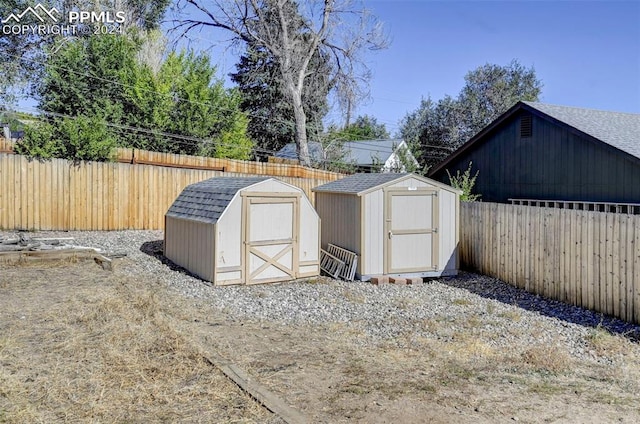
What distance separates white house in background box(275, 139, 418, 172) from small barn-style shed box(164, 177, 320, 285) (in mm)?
12202

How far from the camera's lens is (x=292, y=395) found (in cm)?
403

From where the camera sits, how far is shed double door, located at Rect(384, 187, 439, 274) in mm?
10477

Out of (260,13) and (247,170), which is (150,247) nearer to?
(247,170)

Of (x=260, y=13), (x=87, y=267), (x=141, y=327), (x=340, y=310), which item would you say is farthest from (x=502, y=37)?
(x=141, y=327)

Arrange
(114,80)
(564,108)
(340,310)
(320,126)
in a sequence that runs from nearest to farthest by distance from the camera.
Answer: (340,310)
(564,108)
(114,80)
(320,126)

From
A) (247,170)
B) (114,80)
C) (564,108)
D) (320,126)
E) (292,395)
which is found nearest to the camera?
(292,395)

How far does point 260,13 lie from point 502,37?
10.2 meters

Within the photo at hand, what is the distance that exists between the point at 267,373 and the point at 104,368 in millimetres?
1472

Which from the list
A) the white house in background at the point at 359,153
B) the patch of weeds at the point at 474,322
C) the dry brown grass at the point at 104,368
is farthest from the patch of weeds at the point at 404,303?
the white house in background at the point at 359,153

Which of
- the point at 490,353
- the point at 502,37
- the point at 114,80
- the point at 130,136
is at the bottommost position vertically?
the point at 490,353

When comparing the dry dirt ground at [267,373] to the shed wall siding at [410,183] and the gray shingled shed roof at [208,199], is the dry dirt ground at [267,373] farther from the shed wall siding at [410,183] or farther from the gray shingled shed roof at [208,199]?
the shed wall siding at [410,183]

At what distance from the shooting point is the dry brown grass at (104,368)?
143 inches

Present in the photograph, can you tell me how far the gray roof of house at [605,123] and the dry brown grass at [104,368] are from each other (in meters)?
9.77

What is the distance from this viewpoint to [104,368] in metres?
4.46
